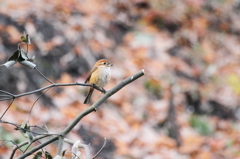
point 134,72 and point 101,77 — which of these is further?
point 134,72

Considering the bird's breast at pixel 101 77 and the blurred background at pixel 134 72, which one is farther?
the blurred background at pixel 134 72

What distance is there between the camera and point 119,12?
6.43 meters

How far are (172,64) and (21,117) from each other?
8.73 ft

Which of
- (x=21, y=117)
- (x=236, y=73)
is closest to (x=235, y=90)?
(x=236, y=73)

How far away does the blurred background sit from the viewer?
412 cm

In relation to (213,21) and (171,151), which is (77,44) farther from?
(213,21)

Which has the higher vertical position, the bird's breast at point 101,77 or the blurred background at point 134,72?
the blurred background at point 134,72

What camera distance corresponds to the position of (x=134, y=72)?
5207 mm

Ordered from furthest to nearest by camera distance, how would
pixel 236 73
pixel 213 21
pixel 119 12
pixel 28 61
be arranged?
pixel 213 21, pixel 119 12, pixel 236 73, pixel 28 61

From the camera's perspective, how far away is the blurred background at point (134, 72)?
162 inches

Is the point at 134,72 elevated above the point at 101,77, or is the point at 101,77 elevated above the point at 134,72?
the point at 134,72

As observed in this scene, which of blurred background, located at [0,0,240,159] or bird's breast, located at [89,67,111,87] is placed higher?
blurred background, located at [0,0,240,159]

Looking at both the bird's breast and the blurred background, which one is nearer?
the bird's breast

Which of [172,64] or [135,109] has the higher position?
[172,64]
